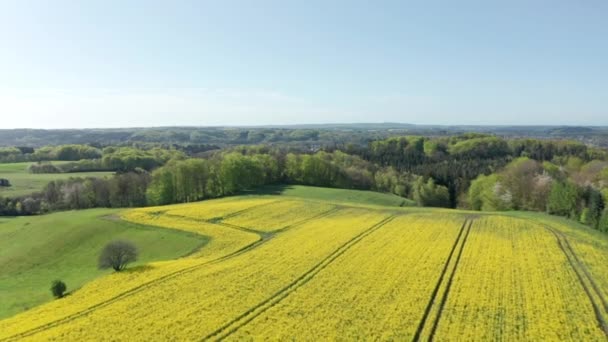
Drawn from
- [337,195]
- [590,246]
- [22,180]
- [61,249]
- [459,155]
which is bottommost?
[22,180]

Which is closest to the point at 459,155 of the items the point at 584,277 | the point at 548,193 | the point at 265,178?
the point at 265,178

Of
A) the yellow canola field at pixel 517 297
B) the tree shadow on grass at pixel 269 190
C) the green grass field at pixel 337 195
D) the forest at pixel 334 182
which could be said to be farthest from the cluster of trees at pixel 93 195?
the yellow canola field at pixel 517 297

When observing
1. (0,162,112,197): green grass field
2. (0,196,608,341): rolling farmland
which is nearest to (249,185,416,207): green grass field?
(0,196,608,341): rolling farmland

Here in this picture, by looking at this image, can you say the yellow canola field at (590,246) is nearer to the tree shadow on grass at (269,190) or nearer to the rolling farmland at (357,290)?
the rolling farmland at (357,290)

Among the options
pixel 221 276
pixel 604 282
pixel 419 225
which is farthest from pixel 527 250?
pixel 221 276

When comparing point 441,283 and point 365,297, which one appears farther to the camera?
point 441,283

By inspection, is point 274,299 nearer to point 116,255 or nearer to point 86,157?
point 116,255
